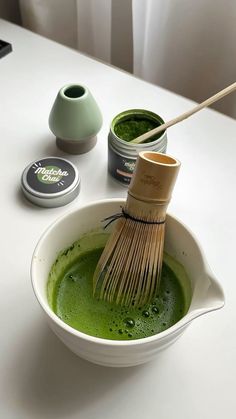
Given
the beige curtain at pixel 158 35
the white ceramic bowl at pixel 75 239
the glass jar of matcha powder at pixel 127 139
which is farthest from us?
the beige curtain at pixel 158 35

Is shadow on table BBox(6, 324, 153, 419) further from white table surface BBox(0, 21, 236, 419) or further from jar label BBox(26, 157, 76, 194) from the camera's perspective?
jar label BBox(26, 157, 76, 194)

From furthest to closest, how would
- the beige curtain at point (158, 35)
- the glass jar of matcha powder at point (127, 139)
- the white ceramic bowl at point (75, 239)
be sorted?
the beige curtain at point (158, 35) < the glass jar of matcha powder at point (127, 139) < the white ceramic bowl at point (75, 239)

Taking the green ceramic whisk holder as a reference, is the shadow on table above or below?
below

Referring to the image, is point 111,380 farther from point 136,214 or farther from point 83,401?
point 136,214

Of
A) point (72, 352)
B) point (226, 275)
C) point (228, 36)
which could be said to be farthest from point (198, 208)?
point (228, 36)

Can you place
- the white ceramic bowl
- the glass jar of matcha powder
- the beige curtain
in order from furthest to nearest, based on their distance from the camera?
the beige curtain → the glass jar of matcha powder → the white ceramic bowl

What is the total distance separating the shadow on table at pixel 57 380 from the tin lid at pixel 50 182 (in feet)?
0.62

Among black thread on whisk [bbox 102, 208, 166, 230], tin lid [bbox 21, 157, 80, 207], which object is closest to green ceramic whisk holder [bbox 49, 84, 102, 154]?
tin lid [bbox 21, 157, 80, 207]

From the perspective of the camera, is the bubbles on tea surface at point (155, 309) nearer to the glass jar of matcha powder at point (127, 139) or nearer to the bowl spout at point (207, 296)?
the bowl spout at point (207, 296)

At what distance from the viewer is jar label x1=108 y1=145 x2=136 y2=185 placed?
2.08 feet

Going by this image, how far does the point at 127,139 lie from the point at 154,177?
19 cm

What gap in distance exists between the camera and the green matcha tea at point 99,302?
0.50 metres

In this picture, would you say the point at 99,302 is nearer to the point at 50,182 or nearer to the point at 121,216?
the point at 121,216

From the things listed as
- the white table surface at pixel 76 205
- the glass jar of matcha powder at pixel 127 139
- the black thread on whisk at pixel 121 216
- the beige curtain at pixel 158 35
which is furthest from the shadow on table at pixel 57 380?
the beige curtain at pixel 158 35
